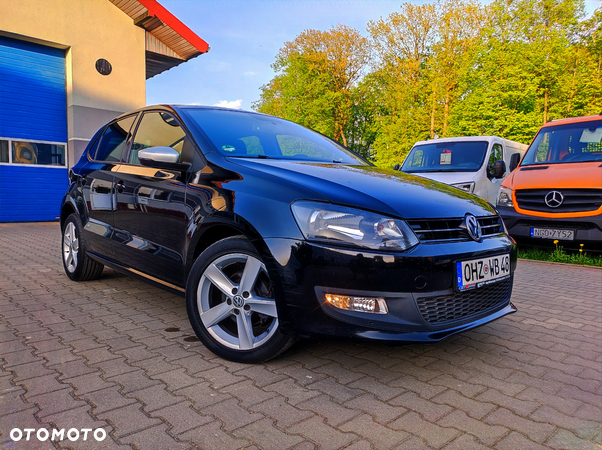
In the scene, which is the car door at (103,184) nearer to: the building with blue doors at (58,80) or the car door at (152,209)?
the car door at (152,209)

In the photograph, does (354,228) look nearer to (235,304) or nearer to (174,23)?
(235,304)

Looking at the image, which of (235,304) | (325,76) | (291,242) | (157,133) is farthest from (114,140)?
(325,76)

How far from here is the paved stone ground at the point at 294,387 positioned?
1.94 metres

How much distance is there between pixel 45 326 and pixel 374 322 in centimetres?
245

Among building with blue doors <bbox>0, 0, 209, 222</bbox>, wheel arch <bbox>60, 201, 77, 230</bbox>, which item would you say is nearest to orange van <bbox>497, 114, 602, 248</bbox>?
wheel arch <bbox>60, 201, 77, 230</bbox>

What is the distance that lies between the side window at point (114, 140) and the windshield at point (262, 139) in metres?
0.94

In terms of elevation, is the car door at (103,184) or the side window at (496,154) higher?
the side window at (496,154)

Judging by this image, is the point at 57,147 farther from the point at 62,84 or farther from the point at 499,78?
the point at 499,78

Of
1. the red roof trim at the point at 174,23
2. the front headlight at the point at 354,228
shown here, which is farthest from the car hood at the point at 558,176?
the red roof trim at the point at 174,23

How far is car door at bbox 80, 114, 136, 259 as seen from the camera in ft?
12.7

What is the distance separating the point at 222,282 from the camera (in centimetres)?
267

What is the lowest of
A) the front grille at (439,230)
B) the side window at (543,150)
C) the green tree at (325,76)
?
the front grille at (439,230)

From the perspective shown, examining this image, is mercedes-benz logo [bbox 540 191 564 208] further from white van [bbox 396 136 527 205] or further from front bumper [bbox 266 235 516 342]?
front bumper [bbox 266 235 516 342]

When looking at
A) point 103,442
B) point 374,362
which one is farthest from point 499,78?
point 103,442
